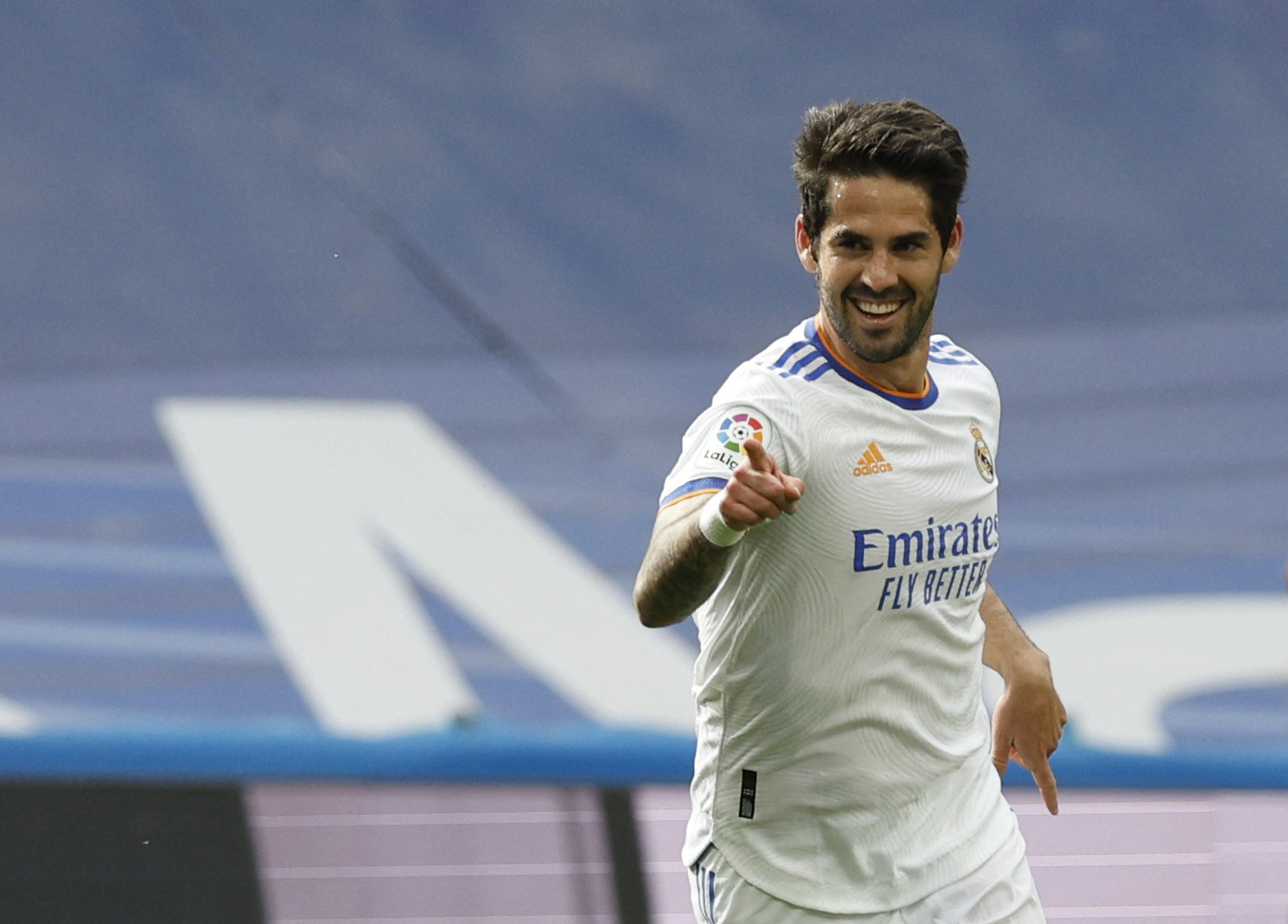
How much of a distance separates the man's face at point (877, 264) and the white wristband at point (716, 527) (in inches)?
14.6

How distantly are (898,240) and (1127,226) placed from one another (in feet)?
8.85

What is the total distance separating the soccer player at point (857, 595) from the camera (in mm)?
1755

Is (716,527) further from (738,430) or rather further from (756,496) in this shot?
(738,430)

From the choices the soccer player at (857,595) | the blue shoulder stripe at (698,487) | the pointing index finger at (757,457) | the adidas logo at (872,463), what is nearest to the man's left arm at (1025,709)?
the soccer player at (857,595)

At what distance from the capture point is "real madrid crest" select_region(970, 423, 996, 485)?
1930 mm

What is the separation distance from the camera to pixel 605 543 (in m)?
4.40

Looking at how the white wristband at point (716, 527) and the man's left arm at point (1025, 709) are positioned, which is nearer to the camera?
the white wristband at point (716, 527)

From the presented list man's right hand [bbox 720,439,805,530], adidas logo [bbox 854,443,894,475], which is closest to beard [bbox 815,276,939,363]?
adidas logo [bbox 854,443,894,475]

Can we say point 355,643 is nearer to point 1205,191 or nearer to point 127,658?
point 127,658

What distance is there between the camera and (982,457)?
76.6 inches

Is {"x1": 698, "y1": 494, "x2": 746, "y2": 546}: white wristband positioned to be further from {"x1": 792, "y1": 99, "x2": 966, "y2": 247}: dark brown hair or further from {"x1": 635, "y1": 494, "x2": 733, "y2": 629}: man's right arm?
{"x1": 792, "y1": 99, "x2": 966, "y2": 247}: dark brown hair

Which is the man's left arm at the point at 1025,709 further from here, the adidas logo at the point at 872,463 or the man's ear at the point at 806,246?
the man's ear at the point at 806,246

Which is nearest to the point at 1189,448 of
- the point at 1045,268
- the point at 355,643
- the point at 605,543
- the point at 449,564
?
the point at 1045,268

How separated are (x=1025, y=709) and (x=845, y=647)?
43 cm
